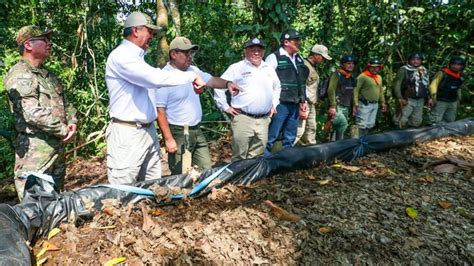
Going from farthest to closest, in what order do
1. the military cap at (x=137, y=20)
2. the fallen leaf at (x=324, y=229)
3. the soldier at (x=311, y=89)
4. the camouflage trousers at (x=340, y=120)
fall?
1. the camouflage trousers at (x=340, y=120)
2. the soldier at (x=311, y=89)
3. the military cap at (x=137, y=20)
4. the fallen leaf at (x=324, y=229)

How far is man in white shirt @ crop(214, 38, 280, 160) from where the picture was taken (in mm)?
4277

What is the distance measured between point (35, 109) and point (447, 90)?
6566 millimetres

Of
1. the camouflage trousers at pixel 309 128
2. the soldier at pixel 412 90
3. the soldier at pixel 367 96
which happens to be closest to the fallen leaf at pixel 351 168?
the camouflage trousers at pixel 309 128

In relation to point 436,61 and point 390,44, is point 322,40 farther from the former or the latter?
point 436,61

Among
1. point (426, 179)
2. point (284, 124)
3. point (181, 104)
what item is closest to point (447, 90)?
point (284, 124)

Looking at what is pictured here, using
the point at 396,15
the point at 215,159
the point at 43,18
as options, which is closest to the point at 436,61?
the point at 396,15

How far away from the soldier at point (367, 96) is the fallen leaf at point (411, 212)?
3751 mm

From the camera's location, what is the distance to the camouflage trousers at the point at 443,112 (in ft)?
24.2

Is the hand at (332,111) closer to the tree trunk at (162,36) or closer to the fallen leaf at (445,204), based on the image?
the tree trunk at (162,36)

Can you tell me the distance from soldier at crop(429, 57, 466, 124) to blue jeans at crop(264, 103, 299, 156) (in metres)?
3.28

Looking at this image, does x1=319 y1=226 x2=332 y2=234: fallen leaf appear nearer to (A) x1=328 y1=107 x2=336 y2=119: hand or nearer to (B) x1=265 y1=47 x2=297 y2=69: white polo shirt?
(B) x1=265 y1=47 x2=297 y2=69: white polo shirt

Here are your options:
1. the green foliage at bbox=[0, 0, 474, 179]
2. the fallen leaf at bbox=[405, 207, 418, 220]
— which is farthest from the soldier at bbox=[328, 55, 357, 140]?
the fallen leaf at bbox=[405, 207, 418, 220]

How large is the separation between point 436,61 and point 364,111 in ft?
11.1

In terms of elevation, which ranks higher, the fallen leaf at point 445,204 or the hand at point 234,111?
the hand at point 234,111
